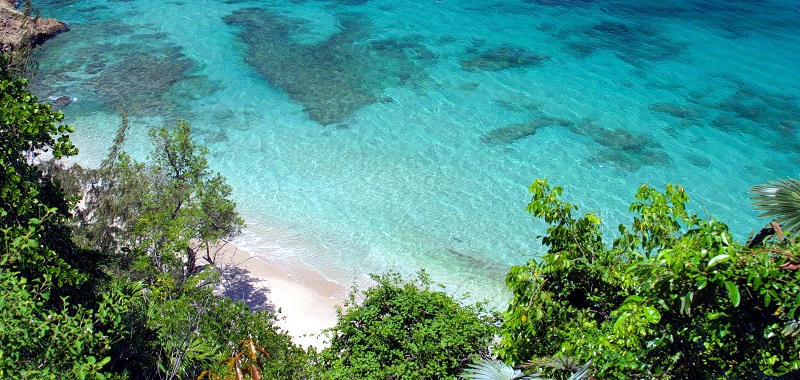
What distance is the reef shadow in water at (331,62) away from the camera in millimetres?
22734

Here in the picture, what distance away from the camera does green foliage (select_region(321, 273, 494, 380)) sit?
8492 mm

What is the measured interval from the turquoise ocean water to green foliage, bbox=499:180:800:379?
6881 mm

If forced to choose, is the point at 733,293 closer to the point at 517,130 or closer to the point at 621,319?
the point at 621,319

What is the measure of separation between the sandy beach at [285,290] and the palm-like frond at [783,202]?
27.4ft

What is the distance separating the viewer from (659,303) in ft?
19.9

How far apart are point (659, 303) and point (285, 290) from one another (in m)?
9.60

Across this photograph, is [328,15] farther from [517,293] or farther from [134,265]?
[517,293]

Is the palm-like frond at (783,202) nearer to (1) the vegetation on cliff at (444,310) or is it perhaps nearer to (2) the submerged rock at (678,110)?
(1) the vegetation on cliff at (444,310)

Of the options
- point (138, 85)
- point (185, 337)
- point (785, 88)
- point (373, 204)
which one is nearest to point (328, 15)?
point (138, 85)

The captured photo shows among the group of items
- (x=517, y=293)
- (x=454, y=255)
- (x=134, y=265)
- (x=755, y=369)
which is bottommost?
(x=454, y=255)

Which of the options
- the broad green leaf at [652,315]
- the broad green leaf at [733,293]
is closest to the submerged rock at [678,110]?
the broad green leaf at [652,315]

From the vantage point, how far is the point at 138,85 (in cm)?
2270

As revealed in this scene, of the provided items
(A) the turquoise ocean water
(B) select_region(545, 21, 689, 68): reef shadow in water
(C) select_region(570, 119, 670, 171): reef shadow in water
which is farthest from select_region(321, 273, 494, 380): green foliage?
(B) select_region(545, 21, 689, 68): reef shadow in water

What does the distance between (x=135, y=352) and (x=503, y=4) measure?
27754mm
